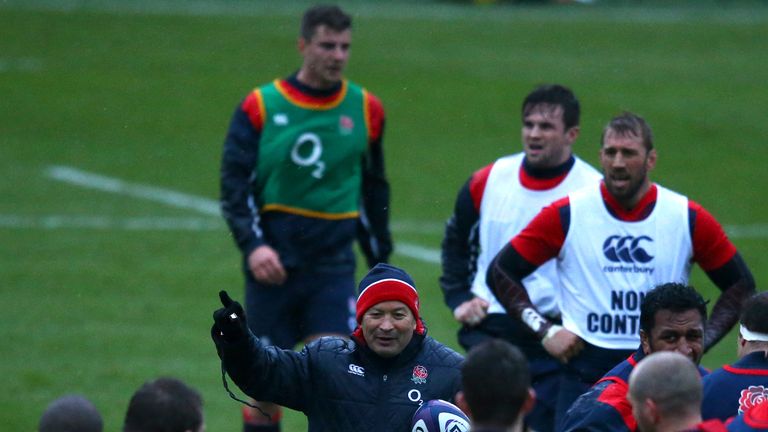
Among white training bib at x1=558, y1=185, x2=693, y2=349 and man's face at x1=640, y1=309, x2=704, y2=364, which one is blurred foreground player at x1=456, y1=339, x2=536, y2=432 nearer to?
man's face at x1=640, y1=309, x2=704, y2=364

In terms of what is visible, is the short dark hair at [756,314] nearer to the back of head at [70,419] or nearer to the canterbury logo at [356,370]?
the canterbury logo at [356,370]

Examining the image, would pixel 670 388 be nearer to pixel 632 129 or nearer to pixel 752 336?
pixel 752 336

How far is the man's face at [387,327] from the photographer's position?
699 cm

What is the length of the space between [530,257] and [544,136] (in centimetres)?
102

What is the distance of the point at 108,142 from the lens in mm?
26375

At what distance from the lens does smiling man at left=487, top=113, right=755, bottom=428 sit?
8.48 metres

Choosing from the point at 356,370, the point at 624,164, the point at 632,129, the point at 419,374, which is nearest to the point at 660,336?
the point at 419,374

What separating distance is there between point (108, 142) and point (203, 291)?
34.3ft

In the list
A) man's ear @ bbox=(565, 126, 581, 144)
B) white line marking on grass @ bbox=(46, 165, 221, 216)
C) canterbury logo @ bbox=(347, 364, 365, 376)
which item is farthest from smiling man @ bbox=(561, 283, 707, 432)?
white line marking on grass @ bbox=(46, 165, 221, 216)

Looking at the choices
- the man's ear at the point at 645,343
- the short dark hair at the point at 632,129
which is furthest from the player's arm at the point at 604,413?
the short dark hair at the point at 632,129

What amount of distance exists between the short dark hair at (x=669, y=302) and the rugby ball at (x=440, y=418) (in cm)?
103

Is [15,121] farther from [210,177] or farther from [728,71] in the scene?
[728,71]

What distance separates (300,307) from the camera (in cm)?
1065

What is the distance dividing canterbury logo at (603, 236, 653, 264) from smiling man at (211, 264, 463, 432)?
67.8 inches
